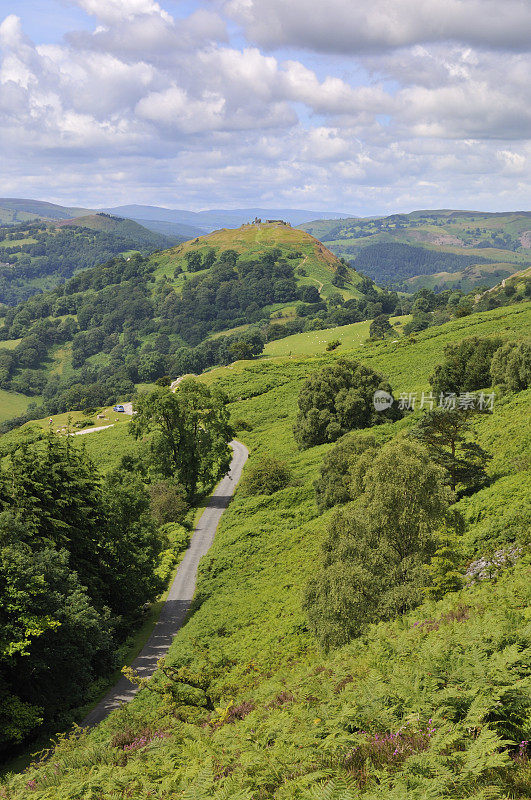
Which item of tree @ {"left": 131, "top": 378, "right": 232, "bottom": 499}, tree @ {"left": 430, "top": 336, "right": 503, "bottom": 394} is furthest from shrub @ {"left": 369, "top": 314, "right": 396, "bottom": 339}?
tree @ {"left": 131, "top": 378, "right": 232, "bottom": 499}

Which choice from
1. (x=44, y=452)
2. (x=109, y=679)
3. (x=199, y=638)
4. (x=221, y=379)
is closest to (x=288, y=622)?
(x=199, y=638)

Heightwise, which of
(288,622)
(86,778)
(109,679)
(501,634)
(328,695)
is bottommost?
(109,679)

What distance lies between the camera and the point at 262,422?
8169 centimetres

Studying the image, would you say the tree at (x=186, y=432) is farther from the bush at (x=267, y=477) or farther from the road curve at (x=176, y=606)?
the road curve at (x=176, y=606)

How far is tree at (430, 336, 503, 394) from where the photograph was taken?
52969 millimetres

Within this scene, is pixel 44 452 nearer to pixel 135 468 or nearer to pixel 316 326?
pixel 135 468

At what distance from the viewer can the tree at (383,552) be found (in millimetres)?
19219

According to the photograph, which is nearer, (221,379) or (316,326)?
(221,379)

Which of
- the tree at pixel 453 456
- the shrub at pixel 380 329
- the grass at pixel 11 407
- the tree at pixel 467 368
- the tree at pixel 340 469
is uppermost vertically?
the shrub at pixel 380 329

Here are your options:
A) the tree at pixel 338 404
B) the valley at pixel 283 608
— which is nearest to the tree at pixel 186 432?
the valley at pixel 283 608

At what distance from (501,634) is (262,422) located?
233ft

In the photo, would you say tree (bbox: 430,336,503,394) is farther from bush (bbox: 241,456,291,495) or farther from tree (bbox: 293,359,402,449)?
bush (bbox: 241,456,291,495)

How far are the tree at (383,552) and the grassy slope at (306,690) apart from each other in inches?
57.6

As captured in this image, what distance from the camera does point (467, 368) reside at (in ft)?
177
